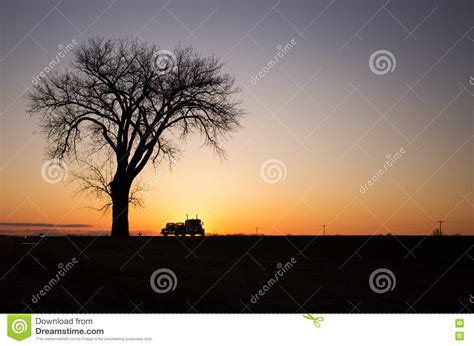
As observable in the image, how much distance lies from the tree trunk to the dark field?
8.18 m

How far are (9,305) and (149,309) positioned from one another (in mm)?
2783

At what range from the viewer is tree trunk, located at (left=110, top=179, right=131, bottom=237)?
3403 cm

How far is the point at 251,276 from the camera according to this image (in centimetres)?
1510

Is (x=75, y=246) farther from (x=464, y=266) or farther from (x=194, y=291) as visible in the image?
(x=464, y=266)

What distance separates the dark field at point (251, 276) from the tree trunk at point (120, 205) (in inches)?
322

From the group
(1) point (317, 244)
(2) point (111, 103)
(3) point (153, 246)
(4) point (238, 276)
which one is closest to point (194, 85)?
(2) point (111, 103)

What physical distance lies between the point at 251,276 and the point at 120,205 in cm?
2060

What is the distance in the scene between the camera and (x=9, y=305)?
11141 millimetres
